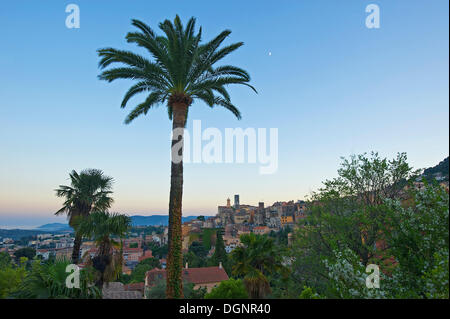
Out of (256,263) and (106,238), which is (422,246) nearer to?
(256,263)

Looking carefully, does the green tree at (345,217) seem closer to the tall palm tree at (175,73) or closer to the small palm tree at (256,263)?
the small palm tree at (256,263)

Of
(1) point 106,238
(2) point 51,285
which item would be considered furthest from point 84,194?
(2) point 51,285

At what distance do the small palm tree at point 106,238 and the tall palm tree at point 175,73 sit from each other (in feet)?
12.8

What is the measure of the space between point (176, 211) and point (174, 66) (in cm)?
612

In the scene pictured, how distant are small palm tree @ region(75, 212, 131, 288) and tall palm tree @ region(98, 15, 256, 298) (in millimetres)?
3891

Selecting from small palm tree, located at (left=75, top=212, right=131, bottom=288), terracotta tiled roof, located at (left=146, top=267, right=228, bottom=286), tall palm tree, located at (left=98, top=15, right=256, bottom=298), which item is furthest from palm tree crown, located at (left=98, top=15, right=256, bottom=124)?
terracotta tiled roof, located at (left=146, top=267, right=228, bottom=286)

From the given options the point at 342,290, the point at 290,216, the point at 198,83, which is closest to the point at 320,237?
the point at 342,290

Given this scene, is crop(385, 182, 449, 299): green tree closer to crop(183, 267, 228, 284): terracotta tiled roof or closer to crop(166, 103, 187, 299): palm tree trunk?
crop(166, 103, 187, 299): palm tree trunk

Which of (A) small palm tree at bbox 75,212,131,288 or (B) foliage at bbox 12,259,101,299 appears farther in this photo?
(A) small palm tree at bbox 75,212,131,288

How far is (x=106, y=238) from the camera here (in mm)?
11500

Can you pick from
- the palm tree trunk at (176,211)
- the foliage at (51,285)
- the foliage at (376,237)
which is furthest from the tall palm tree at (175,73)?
the foliage at (376,237)

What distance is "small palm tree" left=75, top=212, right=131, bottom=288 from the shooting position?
11.1m

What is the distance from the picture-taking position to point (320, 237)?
15484 millimetres
